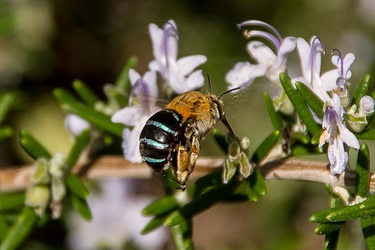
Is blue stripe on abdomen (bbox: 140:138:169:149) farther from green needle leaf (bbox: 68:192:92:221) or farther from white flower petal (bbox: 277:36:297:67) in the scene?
green needle leaf (bbox: 68:192:92:221)

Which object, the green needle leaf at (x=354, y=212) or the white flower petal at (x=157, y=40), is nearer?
the green needle leaf at (x=354, y=212)

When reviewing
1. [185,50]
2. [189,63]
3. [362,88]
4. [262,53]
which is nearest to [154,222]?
[189,63]

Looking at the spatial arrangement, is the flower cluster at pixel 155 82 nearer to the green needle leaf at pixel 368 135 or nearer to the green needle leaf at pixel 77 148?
the green needle leaf at pixel 77 148

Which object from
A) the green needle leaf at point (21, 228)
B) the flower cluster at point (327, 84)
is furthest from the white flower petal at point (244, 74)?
the green needle leaf at point (21, 228)

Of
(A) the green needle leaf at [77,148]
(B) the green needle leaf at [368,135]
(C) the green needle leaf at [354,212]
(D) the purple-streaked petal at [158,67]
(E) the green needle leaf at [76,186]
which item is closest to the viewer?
(C) the green needle leaf at [354,212]

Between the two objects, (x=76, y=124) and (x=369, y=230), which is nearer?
(x=369, y=230)

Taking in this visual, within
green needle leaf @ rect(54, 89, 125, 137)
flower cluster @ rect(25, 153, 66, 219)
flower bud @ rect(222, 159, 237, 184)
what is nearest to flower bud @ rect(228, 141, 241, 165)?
flower bud @ rect(222, 159, 237, 184)

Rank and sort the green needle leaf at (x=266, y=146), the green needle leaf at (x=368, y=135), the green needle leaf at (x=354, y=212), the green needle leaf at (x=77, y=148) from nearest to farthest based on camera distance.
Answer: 1. the green needle leaf at (x=354, y=212)
2. the green needle leaf at (x=368, y=135)
3. the green needle leaf at (x=266, y=146)
4. the green needle leaf at (x=77, y=148)

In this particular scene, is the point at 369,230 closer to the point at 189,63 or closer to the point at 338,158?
the point at 338,158
